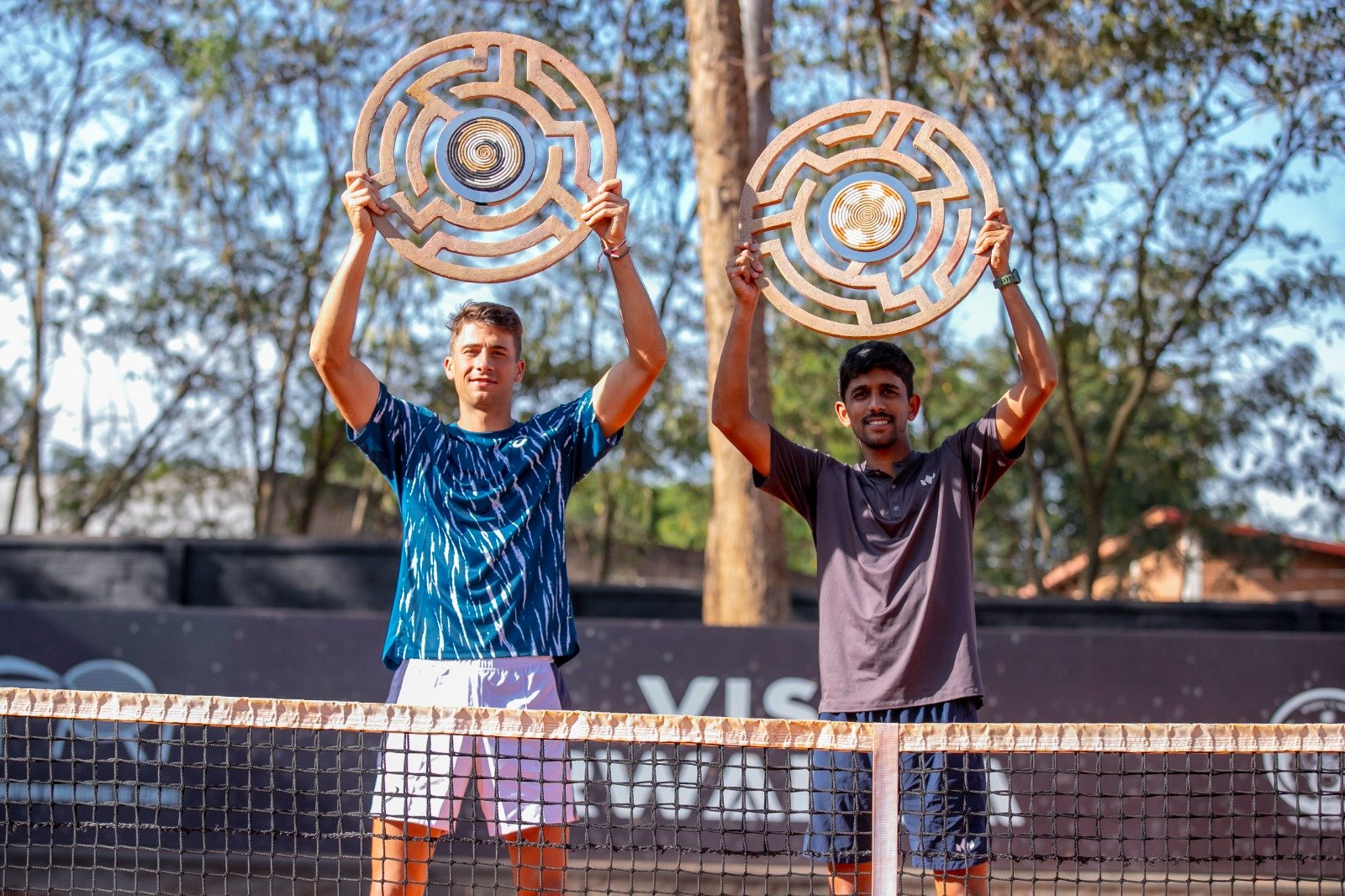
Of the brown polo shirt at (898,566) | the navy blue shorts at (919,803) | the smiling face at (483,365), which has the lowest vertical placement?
the navy blue shorts at (919,803)

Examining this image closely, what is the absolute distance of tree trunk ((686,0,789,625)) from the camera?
8.99m

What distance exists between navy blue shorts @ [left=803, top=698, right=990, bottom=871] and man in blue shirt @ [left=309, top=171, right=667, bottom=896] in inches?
29.9

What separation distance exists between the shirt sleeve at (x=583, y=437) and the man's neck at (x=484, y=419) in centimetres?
16

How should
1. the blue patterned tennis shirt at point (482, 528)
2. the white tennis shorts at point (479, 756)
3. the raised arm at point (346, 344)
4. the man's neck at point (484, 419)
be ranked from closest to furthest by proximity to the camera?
the white tennis shorts at point (479, 756)
the blue patterned tennis shirt at point (482, 528)
the raised arm at point (346, 344)
the man's neck at point (484, 419)

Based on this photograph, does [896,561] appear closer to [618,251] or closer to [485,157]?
[618,251]

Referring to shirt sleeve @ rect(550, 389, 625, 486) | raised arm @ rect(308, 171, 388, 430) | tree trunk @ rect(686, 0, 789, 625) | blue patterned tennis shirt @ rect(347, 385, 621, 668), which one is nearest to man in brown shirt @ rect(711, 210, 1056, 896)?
shirt sleeve @ rect(550, 389, 625, 486)

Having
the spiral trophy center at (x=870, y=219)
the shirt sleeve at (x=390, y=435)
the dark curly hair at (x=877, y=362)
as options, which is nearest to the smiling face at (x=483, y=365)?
the shirt sleeve at (x=390, y=435)

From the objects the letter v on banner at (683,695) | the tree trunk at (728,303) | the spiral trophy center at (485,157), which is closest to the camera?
the spiral trophy center at (485,157)

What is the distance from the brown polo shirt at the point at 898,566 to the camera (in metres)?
3.69

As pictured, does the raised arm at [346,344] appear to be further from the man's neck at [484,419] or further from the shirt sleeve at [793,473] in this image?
the shirt sleeve at [793,473]

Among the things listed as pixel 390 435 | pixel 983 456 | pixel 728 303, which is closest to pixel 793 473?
pixel 983 456

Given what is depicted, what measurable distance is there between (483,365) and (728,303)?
5258 millimetres

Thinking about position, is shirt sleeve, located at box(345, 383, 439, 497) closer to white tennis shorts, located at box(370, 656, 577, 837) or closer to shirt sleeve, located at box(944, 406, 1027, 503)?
white tennis shorts, located at box(370, 656, 577, 837)

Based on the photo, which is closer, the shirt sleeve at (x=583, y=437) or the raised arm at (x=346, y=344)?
the raised arm at (x=346, y=344)
